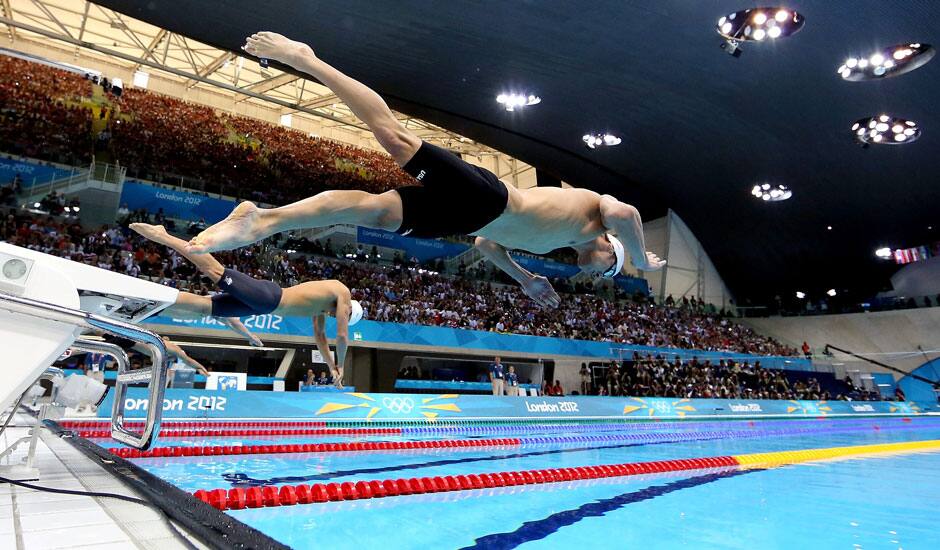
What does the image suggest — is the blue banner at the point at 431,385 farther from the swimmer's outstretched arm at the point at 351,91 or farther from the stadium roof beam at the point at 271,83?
the swimmer's outstretched arm at the point at 351,91

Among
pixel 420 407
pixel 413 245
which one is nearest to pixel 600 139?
pixel 413 245

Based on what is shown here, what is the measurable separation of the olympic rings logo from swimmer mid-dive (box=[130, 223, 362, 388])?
5.22m

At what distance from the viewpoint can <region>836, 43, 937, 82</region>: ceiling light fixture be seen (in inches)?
540

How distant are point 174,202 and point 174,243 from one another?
684 inches

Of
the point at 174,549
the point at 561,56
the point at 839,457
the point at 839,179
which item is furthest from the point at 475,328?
the point at 174,549

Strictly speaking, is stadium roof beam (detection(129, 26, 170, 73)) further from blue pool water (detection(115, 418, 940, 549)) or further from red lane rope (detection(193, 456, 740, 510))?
red lane rope (detection(193, 456, 740, 510))

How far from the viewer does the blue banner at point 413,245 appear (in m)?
21.2

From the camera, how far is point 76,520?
231 cm

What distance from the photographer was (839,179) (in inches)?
829

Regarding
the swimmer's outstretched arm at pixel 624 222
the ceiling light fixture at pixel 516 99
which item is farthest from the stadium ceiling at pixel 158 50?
the swimmer's outstretched arm at pixel 624 222

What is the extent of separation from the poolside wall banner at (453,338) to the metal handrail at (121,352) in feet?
35.0

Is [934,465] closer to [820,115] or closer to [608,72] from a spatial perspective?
[608,72]

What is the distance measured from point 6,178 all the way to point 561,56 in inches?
620

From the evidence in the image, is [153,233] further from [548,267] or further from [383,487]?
[548,267]
